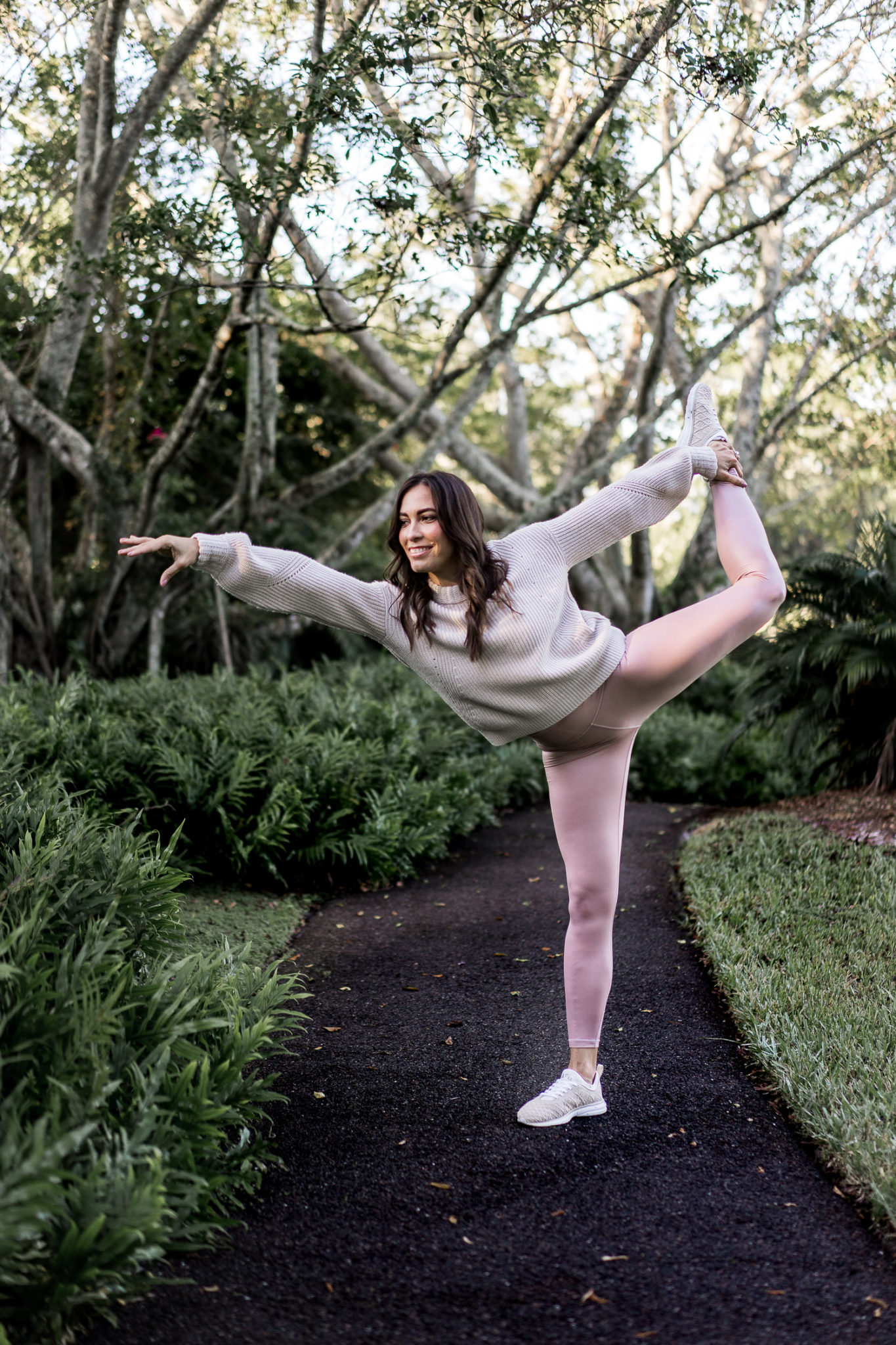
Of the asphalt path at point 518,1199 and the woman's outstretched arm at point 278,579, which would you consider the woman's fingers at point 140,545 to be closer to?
the woman's outstretched arm at point 278,579

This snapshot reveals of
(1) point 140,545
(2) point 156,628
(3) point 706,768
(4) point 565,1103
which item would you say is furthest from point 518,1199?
(2) point 156,628

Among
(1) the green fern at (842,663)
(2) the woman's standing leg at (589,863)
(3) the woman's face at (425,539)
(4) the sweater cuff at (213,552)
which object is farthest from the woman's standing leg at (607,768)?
(1) the green fern at (842,663)

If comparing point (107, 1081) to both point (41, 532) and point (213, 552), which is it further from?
point (41, 532)

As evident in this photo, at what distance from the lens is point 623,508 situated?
10.3ft

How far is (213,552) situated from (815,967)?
2838mm

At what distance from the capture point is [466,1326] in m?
2.24

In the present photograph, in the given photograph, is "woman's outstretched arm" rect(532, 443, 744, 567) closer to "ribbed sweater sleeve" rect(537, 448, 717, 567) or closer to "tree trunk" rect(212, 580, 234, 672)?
"ribbed sweater sleeve" rect(537, 448, 717, 567)

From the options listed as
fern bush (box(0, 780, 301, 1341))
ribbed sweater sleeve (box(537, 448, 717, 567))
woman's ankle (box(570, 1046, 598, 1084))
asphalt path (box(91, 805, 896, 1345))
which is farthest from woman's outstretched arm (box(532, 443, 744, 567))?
asphalt path (box(91, 805, 896, 1345))

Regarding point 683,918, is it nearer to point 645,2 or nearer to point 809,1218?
point 809,1218

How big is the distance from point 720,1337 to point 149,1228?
1190mm

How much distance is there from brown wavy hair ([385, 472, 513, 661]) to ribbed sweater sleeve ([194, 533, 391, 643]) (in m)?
0.09

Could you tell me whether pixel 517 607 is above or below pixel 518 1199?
above

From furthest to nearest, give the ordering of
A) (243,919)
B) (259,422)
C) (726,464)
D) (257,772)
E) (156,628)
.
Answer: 1. (156,628)
2. (259,422)
3. (257,772)
4. (243,919)
5. (726,464)

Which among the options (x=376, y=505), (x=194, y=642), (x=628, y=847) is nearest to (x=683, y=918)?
(x=628, y=847)
